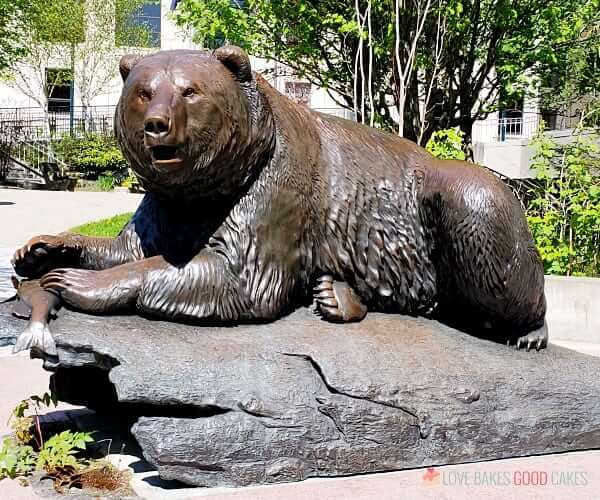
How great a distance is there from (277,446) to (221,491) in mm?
265

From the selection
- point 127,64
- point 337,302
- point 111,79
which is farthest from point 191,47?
point 337,302

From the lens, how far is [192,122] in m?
3.02

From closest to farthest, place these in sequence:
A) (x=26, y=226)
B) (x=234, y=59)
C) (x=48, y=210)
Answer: (x=234, y=59), (x=26, y=226), (x=48, y=210)

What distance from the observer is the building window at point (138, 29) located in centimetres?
2889

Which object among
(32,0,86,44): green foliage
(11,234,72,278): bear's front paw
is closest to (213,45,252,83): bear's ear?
(11,234,72,278): bear's front paw

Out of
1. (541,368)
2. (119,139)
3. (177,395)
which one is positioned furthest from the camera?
(541,368)

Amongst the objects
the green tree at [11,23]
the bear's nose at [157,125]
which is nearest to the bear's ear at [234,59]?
the bear's nose at [157,125]

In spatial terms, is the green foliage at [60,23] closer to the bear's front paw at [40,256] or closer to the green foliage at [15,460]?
the bear's front paw at [40,256]

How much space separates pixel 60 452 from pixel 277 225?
1.24 m

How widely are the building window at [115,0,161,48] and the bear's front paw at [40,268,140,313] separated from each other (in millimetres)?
26610

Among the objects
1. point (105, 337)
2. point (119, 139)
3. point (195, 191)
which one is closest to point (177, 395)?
point (105, 337)

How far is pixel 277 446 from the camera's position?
119 inches

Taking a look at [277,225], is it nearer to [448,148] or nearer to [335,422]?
[335,422]

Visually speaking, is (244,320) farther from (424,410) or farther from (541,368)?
(541,368)
